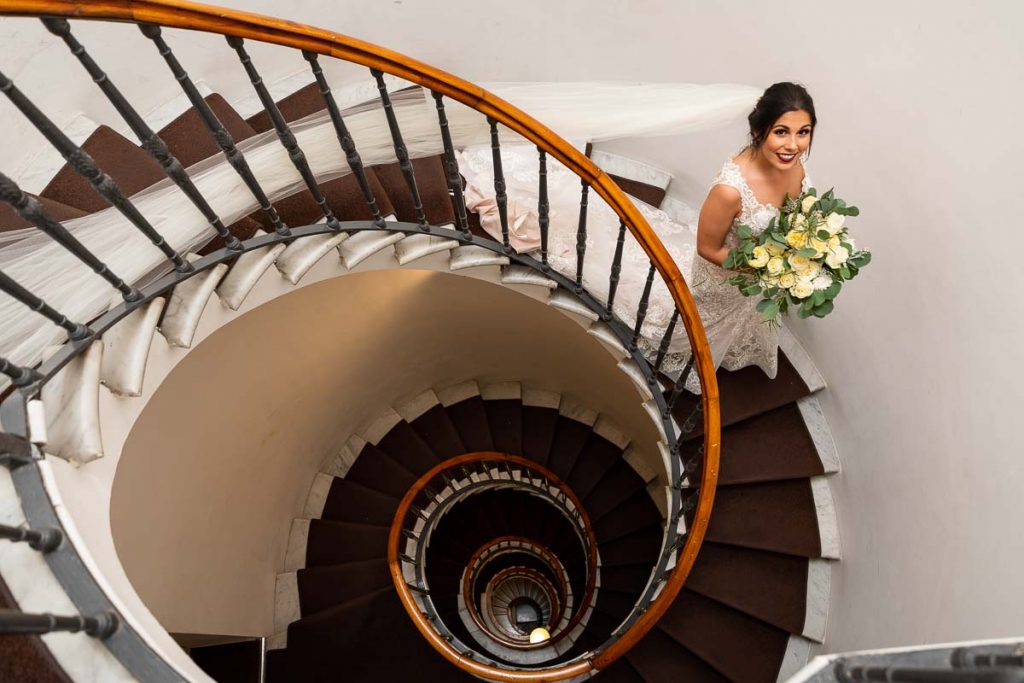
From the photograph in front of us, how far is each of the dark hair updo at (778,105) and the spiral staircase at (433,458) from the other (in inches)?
24.5

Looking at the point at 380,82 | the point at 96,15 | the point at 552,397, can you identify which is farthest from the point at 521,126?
the point at 552,397

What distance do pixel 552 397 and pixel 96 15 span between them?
5196 millimetres

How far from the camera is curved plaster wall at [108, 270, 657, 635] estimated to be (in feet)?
13.7

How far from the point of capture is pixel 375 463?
662 cm

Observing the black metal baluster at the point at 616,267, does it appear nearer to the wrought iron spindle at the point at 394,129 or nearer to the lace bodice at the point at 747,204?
the lace bodice at the point at 747,204

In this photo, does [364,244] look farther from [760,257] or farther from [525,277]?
[760,257]

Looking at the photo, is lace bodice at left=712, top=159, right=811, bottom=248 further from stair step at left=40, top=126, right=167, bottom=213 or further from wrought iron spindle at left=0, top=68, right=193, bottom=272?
stair step at left=40, top=126, right=167, bottom=213

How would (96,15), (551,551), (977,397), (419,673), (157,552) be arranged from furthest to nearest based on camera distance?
(551,551) < (419,673) < (157,552) < (977,397) < (96,15)

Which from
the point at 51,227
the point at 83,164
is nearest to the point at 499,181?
the point at 83,164

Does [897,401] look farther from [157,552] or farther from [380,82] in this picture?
[157,552]

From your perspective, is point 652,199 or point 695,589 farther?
point 652,199

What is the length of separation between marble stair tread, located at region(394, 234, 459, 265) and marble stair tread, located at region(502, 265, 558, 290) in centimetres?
36

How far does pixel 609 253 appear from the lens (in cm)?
399

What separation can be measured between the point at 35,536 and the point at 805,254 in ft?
9.40
